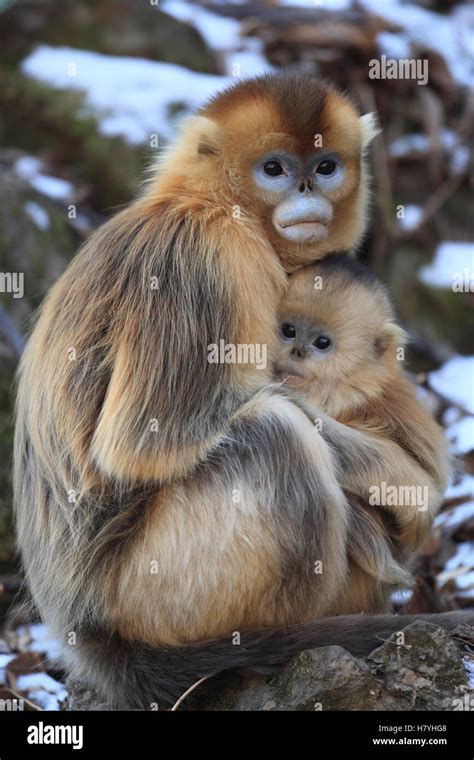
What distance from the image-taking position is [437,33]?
11.2 metres

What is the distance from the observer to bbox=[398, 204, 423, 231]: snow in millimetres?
10180

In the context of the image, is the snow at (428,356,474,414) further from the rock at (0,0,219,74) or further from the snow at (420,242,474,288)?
the rock at (0,0,219,74)

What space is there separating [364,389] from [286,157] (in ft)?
3.53

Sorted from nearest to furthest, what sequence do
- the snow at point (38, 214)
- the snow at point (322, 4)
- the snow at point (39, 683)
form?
the snow at point (39, 683) < the snow at point (38, 214) < the snow at point (322, 4)

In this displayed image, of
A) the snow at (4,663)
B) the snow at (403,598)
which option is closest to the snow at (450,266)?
the snow at (403,598)

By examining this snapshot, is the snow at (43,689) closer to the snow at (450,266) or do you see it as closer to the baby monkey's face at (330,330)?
the baby monkey's face at (330,330)

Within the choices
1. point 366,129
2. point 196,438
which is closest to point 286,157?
point 366,129

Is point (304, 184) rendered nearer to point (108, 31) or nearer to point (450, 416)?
point (450, 416)

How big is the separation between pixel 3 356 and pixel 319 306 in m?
3.27

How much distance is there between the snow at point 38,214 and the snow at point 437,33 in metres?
4.30

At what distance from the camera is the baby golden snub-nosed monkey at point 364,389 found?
496 centimetres

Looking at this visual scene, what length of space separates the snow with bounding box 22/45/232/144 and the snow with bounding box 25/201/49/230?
1504 mm

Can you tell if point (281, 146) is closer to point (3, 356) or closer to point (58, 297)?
point (58, 297)
